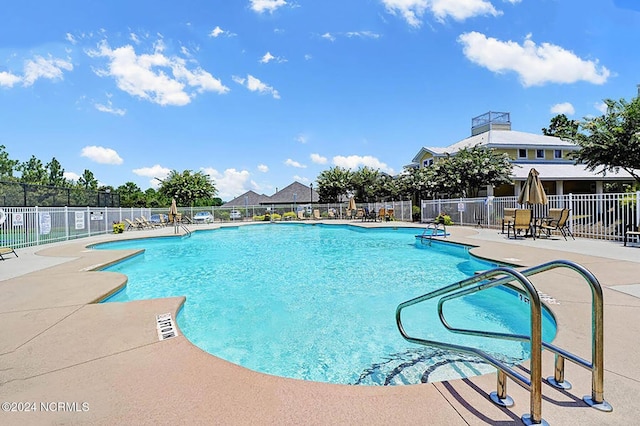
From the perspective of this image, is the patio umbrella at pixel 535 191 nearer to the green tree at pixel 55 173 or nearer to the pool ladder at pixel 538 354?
the pool ladder at pixel 538 354

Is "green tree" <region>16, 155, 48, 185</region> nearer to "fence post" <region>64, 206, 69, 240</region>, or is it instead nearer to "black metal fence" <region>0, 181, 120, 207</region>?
"black metal fence" <region>0, 181, 120, 207</region>

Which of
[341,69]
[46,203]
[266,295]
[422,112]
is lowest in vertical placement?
[266,295]

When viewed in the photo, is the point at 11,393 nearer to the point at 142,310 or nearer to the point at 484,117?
the point at 142,310

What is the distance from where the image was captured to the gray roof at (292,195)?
1960 inches

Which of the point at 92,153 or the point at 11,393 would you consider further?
the point at 92,153

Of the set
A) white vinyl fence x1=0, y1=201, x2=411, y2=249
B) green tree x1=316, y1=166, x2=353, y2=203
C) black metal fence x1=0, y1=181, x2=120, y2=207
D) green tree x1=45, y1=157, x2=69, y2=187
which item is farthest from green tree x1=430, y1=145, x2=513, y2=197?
green tree x1=45, y1=157, x2=69, y2=187

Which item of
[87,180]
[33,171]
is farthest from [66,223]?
[87,180]

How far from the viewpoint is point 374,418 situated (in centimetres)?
201

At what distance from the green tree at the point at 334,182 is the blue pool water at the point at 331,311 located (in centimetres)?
2499

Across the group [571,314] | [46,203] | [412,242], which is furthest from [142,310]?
[46,203]

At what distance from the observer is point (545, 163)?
84.4 ft

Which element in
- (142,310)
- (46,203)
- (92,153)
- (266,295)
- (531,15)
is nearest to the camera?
(142,310)

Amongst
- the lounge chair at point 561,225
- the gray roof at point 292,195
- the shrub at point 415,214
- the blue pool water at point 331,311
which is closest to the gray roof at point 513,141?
the shrub at point 415,214

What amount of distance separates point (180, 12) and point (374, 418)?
1536 cm
